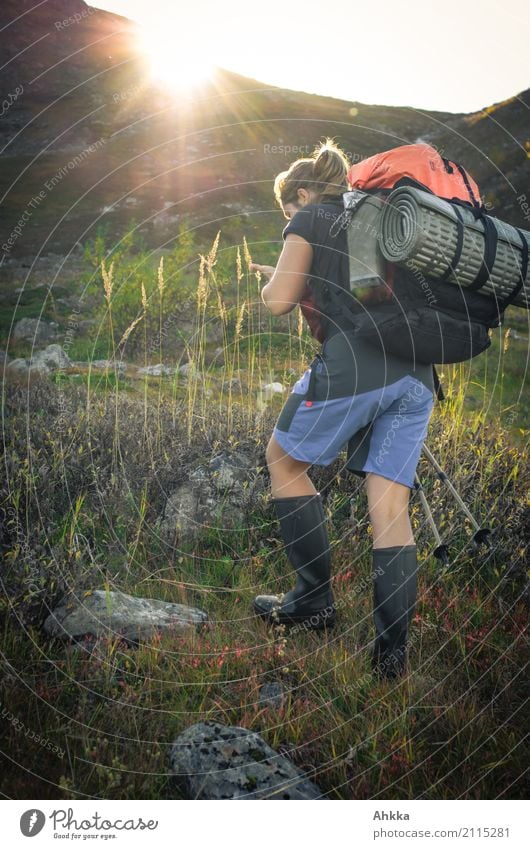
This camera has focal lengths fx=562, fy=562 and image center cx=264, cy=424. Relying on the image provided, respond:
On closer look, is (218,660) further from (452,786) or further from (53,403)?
(53,403)

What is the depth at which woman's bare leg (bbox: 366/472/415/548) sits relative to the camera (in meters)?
2.53

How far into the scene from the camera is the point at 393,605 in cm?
254

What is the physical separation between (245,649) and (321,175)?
230 centimetres

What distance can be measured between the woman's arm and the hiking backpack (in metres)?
0.20

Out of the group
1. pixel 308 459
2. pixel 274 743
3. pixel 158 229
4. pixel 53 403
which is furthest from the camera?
pixel 158 229

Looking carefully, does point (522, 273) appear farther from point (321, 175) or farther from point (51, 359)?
point (51, 359)

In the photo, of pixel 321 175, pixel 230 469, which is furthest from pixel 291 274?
pixel 230 469

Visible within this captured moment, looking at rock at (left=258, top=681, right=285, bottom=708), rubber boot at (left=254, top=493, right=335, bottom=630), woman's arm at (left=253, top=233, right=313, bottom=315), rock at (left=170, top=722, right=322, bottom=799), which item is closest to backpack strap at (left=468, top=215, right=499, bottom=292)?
woman's arm at (left=253, top=233, right=313, bottom=315)

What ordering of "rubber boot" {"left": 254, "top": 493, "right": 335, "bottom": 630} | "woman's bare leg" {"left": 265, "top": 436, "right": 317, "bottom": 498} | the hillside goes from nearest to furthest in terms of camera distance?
1. "woman's bare leg" {"left": 265, "top": 436, "right": 317, "bottom": 498}
2. "rubber boot" {"left": 254, "top": 493, "right": 335, "bottom": 630}
3. the hillside

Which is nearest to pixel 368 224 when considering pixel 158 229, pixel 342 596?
pixel 342 596

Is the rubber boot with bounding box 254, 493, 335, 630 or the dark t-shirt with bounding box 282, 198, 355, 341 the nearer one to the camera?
the dark t-shirt with bounding box 282, 198, 355, 341

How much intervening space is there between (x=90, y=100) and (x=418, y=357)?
3768cm

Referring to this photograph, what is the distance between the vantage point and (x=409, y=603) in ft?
8.45

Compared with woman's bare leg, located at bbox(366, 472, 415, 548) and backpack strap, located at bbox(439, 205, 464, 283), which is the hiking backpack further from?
woman's bare leg, located at bbox(366, 472, 415, 548)
